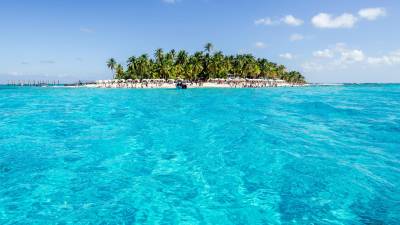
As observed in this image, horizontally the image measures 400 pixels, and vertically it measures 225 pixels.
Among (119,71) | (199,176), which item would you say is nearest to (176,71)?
(119,71)

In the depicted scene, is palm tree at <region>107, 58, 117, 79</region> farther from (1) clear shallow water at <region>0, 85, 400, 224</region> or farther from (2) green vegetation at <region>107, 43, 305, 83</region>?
(1) clear shallow water at <region>0, 85, 400, 224</region>

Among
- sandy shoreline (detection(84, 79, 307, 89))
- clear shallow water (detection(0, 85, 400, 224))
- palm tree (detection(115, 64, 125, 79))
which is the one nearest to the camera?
clear shallow water (detection(0, 85, 400, 224))

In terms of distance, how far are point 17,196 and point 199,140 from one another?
12426 millimetres

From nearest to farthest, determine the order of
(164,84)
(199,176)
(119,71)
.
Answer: (199,176) → (164,84) → (119,71)

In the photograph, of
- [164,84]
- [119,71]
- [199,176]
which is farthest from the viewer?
[119,71]

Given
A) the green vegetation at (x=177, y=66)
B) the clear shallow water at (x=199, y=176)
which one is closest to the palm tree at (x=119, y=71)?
the green vegetation at (x=177, y=66)

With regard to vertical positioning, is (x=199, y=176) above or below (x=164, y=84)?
below

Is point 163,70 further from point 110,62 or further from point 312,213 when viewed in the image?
point 312,213

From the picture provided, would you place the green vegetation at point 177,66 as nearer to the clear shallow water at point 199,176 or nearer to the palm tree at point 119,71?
the palm tree at point 119,71

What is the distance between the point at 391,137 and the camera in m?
24.1

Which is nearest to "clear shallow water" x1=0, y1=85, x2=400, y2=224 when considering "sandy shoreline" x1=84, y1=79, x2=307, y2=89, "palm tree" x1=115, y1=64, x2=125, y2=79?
"sandy shoreline" x1=84, y1=79, x2=307, y2=89

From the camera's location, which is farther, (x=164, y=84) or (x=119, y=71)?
(x=119, y=71)

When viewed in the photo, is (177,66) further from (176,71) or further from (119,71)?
(119,71)

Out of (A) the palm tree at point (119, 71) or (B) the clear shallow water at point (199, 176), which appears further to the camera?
(A) the palm tree at point (119, 71)
